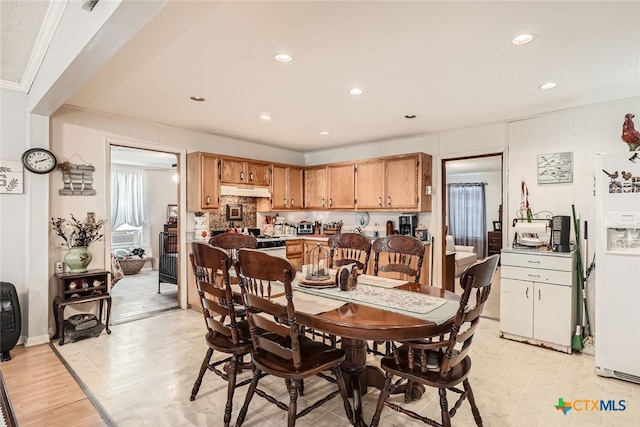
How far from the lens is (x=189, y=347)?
3.37 meters

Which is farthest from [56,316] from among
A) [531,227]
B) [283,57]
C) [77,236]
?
[531,227]

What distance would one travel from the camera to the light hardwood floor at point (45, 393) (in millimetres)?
2182

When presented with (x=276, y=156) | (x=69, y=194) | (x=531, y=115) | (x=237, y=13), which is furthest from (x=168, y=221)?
(x=531, y=115)

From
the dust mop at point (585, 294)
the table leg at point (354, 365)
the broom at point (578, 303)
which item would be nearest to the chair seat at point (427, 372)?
the table leg at point (354, 365)

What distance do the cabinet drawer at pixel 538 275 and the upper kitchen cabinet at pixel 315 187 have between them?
3.08 meters

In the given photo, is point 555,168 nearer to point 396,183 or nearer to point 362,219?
point 396,183

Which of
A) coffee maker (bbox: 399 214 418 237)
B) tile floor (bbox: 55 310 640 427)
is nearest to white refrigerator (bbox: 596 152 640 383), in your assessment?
tile floor (bbox: 55 310 640 427)

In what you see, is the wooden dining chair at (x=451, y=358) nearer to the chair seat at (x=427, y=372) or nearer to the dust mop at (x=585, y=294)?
the chair seat at (x=427, y=372)

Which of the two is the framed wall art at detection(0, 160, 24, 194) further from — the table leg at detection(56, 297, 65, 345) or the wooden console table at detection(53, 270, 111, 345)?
the table leg at detection(56, 297, 65, 345)

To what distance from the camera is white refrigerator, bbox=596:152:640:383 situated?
2707mm

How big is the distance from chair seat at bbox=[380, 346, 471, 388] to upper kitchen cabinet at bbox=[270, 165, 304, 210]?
4109mm

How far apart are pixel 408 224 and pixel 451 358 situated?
11.0ft

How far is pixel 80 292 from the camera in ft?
11.8

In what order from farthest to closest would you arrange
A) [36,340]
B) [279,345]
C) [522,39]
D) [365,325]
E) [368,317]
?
[36,340] < [522,39] < [279,345] < [368,317] < [365,325]
